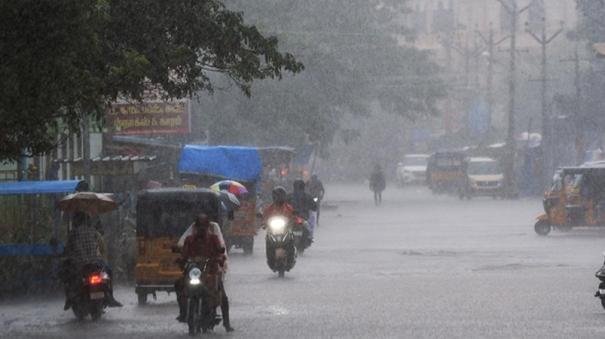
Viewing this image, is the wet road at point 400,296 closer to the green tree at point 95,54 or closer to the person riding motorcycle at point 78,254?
the person riding motorcycle at point 78,254

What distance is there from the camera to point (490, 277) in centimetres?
2750

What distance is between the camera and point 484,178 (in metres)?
77.6

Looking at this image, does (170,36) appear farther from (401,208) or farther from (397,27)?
(397,27)

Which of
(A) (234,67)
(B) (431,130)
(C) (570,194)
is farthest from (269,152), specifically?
(B) (431,130)

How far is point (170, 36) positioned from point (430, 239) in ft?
65.8

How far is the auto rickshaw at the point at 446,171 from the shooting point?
87375 mm

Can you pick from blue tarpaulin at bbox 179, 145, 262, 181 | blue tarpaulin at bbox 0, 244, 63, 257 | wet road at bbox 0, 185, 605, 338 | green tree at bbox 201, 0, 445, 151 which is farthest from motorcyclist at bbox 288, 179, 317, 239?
green tree at bbox 201, 0, 445, 151

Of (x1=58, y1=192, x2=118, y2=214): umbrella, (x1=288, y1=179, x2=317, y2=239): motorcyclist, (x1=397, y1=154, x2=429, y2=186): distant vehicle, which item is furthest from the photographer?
(x1=397, y1=154, x2=429, y2=186): distant vehicle

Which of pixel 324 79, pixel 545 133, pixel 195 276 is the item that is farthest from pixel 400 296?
pixel 545 133

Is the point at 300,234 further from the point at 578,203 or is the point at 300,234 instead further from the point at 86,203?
the point at 578,203

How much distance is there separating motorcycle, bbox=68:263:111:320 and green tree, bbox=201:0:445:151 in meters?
41.2

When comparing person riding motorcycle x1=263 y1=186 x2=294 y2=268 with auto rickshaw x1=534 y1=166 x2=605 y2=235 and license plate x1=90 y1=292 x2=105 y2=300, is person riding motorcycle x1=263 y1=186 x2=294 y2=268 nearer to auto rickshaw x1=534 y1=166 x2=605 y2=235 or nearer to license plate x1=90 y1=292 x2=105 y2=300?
license plate x1=90 y1=292 x2=105 y2=300

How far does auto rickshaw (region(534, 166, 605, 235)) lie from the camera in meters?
42.2

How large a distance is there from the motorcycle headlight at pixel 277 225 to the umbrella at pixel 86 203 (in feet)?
19.5
